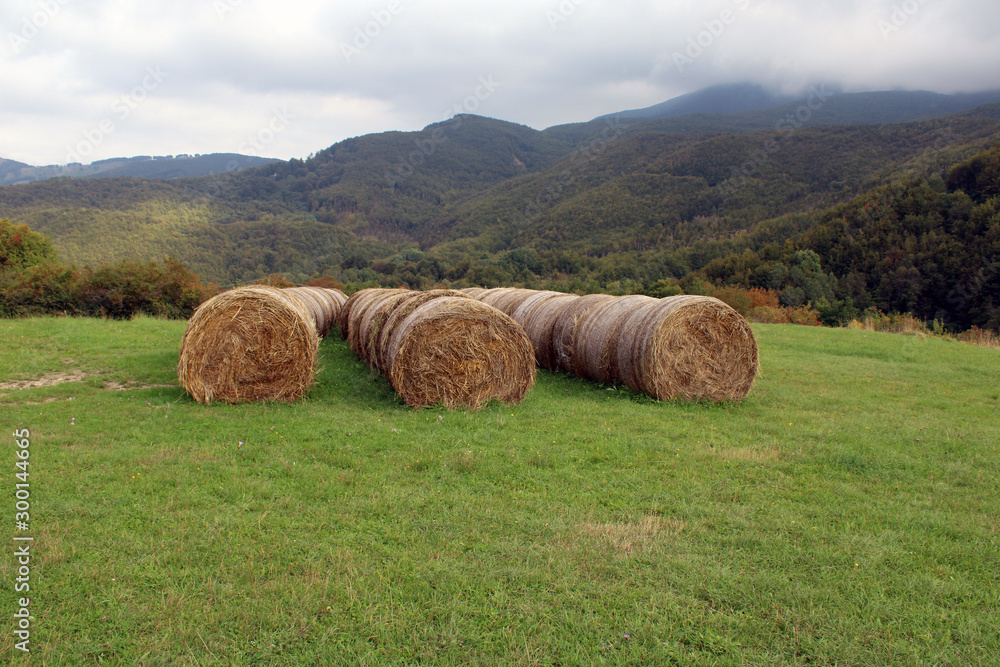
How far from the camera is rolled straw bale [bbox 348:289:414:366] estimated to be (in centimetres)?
1086

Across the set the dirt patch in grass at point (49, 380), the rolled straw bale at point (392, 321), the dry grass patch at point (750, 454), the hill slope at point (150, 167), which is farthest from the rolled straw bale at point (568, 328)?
the hill slope at point (150, 167)

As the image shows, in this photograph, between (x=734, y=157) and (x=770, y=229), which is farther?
(x=734, y=157)

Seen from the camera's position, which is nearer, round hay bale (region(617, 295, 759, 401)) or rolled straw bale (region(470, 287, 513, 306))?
round hay bale (region(617, 295, 759, 401))

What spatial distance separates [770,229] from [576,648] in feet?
190

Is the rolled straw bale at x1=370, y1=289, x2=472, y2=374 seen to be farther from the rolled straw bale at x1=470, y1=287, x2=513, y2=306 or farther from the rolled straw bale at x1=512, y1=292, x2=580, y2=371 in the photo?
the rolled straw bale at x1=470, y1=287, x2=513, y2=306

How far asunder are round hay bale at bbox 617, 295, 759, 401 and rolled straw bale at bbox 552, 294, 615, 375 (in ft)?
4.56

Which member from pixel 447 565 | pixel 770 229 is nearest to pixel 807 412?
pixel 447 565

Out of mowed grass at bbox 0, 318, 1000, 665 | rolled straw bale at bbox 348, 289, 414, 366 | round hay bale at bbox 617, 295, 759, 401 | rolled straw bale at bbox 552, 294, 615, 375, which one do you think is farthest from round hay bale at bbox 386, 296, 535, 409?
rolled straw bale at bbox 552, 294, 615, 375

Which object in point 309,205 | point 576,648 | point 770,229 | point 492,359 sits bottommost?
point 576,648

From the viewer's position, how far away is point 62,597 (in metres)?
3.58

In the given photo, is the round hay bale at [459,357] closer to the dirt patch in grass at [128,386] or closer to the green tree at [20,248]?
the dirt patch in grass at [128,386]

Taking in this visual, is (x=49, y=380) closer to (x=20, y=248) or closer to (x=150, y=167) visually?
A: (x=20, y=248)

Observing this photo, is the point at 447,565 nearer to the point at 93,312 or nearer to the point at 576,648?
the point at 576,648

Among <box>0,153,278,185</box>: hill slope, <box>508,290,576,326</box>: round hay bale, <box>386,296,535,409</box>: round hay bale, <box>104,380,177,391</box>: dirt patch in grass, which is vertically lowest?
<box>104,380,177,391</box>: dirt patch in grass
